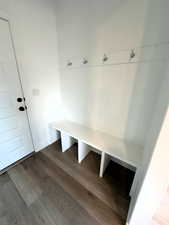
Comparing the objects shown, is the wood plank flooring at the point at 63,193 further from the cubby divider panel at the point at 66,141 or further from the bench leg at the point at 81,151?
the cubby divider panel at the point at 66,141

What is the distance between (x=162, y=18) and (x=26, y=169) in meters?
2.58

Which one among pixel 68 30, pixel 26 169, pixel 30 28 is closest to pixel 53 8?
pixel 68 30

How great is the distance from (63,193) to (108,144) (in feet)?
2.86

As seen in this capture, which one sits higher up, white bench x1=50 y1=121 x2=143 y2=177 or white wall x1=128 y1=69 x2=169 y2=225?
white wall x1=128 y1=69 x2=169 y2=225

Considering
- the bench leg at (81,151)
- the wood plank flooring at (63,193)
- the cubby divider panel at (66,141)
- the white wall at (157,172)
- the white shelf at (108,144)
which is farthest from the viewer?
the cubby divider panel at (66,141)

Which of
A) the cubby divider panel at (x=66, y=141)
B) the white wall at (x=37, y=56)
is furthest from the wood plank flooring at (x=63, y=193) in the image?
the white wall at (x=37, y=56)

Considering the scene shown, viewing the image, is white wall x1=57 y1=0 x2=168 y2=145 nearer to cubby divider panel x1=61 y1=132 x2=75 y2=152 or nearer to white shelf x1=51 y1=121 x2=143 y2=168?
white shelf x1=51 y1=121 x2=143 y2=168

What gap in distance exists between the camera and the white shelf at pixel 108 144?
1281mm

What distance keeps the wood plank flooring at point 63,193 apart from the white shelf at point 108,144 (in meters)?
0.45

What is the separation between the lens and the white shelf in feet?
4.20

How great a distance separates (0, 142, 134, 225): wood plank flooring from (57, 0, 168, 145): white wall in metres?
0.70

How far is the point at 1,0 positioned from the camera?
1231mm

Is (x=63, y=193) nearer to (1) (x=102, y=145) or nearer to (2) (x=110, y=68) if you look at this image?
(1) (x=102, y=145)

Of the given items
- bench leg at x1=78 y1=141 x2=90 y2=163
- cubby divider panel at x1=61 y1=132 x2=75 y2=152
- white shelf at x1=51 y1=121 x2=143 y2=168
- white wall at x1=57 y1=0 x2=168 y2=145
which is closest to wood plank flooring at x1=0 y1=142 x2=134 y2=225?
bench leg at x1=78 y1=141 x2=90 y2=163
